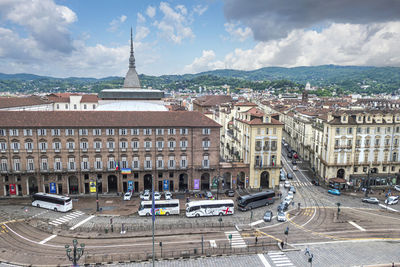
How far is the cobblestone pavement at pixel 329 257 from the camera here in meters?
47.4

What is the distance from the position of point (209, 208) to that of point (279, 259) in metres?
21.2

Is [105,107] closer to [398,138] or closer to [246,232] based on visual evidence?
[246,232]

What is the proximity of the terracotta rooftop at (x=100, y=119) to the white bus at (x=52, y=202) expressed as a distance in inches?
697

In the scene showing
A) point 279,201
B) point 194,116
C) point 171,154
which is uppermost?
point 194,116

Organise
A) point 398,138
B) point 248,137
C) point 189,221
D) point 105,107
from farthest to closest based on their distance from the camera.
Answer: point 105,107 → point 398,138 → point 248,137 → point 189,221

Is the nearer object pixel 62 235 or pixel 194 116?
pixel 62 235

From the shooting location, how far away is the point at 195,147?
266 ft

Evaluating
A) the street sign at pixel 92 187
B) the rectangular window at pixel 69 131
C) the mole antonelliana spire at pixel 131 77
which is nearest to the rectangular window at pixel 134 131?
the rectangular window at pixel 69 131

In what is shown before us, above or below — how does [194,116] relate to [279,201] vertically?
above

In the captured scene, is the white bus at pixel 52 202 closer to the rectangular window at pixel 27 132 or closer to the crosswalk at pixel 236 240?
the rectangular window at pixel 27 132

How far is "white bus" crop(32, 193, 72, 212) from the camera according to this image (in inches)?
2687

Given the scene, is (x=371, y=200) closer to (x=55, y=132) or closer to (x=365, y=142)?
(x=365, y=142)

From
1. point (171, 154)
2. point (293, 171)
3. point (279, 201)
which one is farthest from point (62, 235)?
point (293, 171)

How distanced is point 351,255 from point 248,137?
42529 mm
